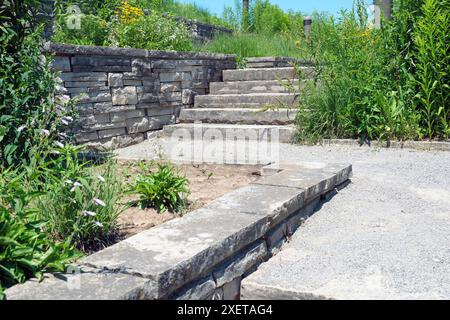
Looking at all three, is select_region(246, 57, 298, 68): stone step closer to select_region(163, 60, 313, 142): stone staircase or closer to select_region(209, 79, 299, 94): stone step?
select_region(163, 60, 313, 142): stone staircase

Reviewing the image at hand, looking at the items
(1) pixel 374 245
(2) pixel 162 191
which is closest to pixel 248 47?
(2) pixel 162 191

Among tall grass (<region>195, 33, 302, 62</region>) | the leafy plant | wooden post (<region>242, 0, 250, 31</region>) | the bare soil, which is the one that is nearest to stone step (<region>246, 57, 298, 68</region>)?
tall grass (<region>195, 33, 302, 62</region>)

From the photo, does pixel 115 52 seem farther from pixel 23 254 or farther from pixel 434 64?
pixel 23 254

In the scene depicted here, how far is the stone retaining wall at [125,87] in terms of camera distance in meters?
5.16

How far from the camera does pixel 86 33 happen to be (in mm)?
6094

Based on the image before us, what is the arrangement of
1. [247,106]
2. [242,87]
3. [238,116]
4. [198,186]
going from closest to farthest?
[198,186] < [238,116] < [247,106] < [242,87]

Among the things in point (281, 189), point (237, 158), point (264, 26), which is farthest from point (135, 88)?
point (264, 26)

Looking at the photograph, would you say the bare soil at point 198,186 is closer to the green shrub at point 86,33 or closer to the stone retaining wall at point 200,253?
the stone retaining wall at point 200,253

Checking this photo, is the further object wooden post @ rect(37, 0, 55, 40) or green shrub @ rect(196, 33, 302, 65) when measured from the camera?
green shrub @ rect(196, 33, 302, 65)

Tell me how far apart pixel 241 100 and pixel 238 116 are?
21.2 inches

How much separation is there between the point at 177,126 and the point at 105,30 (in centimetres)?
146

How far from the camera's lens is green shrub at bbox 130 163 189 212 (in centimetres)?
308

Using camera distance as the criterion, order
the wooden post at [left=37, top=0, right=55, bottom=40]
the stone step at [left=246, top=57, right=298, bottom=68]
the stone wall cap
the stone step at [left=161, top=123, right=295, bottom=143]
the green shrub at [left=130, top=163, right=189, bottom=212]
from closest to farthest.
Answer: the green shrub at [left=130, top=163, right=189, bottom=212] < the stone wall cap < the wooden post at [left=37, top=0, right=55, bottom=40] < the stone step at [left=161, top=123, right=295, bottom=143] < the stone step at [left=246, top=57, right=298, bottom=68]

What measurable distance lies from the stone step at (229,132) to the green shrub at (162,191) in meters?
2.97
